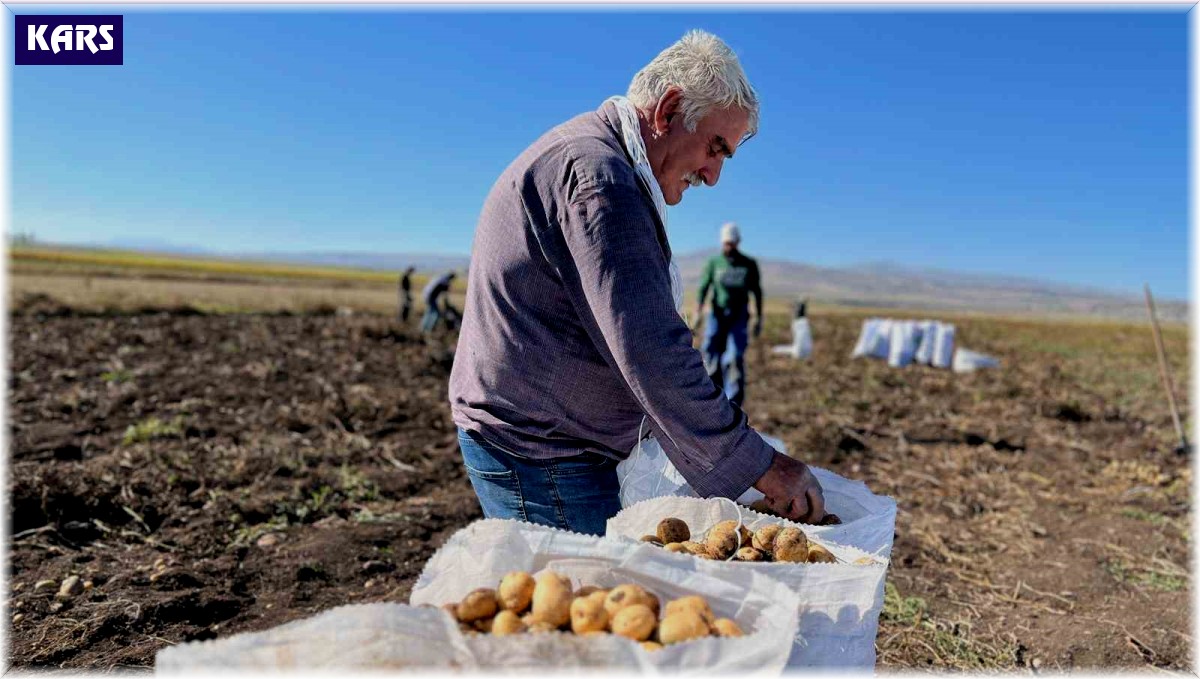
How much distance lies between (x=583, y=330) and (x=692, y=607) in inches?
28.0

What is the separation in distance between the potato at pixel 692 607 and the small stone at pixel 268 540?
11.4 ft

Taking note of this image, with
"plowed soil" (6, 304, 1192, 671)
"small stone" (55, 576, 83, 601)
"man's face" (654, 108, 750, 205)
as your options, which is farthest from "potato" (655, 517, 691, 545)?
"small stone" (55, 576, 83, 601)

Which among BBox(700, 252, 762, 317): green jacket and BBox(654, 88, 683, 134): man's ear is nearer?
A: BBox(654, 88, 683, 134): man's ear

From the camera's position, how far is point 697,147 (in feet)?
6.48

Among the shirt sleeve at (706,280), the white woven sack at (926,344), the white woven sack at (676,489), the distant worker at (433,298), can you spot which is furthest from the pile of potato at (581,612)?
the white woven sack at (926,344)

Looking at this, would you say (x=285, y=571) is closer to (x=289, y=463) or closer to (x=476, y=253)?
(x=289, y=463)

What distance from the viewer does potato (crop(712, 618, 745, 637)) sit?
4.65 ft

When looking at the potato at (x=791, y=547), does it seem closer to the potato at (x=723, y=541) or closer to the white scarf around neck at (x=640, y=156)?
the potato at (x=723, y=541)

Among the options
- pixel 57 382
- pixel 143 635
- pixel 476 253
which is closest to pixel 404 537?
pixel 143 635

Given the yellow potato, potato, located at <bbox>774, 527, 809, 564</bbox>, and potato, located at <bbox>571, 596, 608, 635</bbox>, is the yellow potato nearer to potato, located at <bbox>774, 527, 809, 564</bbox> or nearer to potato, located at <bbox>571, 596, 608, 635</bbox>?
potato, located at <bbox>571, 596, 608, 635</bbox>

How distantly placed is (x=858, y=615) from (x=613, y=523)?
582 millimetres

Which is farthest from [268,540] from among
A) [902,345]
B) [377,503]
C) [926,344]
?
[926,344]

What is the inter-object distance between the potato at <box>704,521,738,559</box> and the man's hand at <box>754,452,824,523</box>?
0.45ft

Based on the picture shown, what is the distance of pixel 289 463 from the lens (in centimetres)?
571
